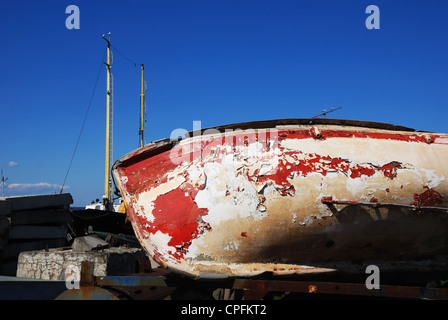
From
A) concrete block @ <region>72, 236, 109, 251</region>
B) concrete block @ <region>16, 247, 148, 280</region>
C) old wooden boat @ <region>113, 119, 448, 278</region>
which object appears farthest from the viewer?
concrete block @ <region>72, 236, 109, 251</region>

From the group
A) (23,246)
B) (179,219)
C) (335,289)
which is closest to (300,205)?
(335,289)

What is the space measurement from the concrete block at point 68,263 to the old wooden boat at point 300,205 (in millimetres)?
2283

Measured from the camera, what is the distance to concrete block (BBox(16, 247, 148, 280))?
5.08 metres

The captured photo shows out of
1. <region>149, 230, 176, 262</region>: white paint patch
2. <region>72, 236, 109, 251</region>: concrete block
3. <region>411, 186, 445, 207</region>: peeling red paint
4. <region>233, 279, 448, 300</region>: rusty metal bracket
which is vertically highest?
<region>411, 186, 445, 207</region>: peeling red paint

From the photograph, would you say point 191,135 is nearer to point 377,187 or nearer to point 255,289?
point 255,289

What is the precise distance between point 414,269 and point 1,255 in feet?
21.2

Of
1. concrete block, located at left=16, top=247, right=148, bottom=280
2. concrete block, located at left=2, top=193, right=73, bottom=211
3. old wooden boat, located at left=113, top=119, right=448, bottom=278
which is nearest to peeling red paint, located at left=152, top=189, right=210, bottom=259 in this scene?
old wooden boat, located at left=113, top=119, right=448, bottom=278

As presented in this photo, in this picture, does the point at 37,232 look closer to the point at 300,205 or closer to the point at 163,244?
the point at 163,244

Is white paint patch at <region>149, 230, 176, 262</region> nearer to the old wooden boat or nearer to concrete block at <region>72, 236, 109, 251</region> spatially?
the old wooden boat

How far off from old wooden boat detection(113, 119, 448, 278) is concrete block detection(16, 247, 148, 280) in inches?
89.9

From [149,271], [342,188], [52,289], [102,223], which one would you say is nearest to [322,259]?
[342,188]

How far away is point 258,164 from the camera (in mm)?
3021

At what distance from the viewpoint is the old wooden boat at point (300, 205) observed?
2.94 m

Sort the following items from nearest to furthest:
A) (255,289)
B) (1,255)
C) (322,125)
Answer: (255,289)
(322,125)
(1,255)
